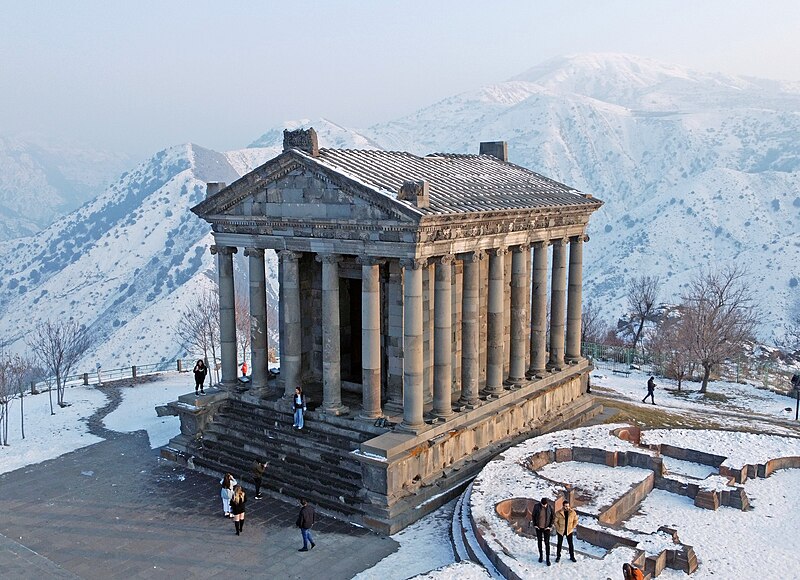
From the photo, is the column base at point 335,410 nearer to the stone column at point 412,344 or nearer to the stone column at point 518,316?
the stone column at point 412,344

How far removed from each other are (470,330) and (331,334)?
4992mm

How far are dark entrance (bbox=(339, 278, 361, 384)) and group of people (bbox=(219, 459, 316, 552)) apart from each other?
6493mm

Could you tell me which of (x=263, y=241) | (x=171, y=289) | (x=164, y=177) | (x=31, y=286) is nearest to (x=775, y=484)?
(x=263, y=241)

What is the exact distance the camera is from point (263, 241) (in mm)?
27078

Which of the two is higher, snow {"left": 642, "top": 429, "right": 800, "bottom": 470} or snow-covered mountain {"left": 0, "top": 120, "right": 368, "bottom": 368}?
snow {"left": 642, "top": 429, "right": 800, "bottom": 470}

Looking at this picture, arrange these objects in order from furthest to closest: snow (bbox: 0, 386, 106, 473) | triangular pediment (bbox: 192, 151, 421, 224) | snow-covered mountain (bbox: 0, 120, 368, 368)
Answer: snow-covered mountain (bbox: 0, 120, 368, 368) → snow (bbox: 0, 386, 106, 473) → triangular pediment (bbox: 192, 151, 421, 224)

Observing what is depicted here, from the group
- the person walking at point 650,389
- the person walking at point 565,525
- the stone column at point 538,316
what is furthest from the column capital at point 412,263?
the person walking at point 650,389

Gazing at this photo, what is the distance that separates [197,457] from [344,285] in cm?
847

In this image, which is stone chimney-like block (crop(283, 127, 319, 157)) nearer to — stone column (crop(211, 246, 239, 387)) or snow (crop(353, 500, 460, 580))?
stone column (crop(211, 246, 239, 387))

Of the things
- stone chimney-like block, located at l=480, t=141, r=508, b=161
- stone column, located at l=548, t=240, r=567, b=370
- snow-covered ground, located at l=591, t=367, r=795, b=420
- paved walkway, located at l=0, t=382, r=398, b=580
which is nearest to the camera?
paved walkway, located at l=0, t=382, r=398, b=580

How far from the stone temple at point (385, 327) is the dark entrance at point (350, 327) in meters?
0.06

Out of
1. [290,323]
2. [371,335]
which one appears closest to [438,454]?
[371,335]

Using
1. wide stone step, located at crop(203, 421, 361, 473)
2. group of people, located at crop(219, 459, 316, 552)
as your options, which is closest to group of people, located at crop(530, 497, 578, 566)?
group of people, located at crop(219, 459, 316, 552)

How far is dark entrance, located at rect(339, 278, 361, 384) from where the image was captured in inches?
1152
